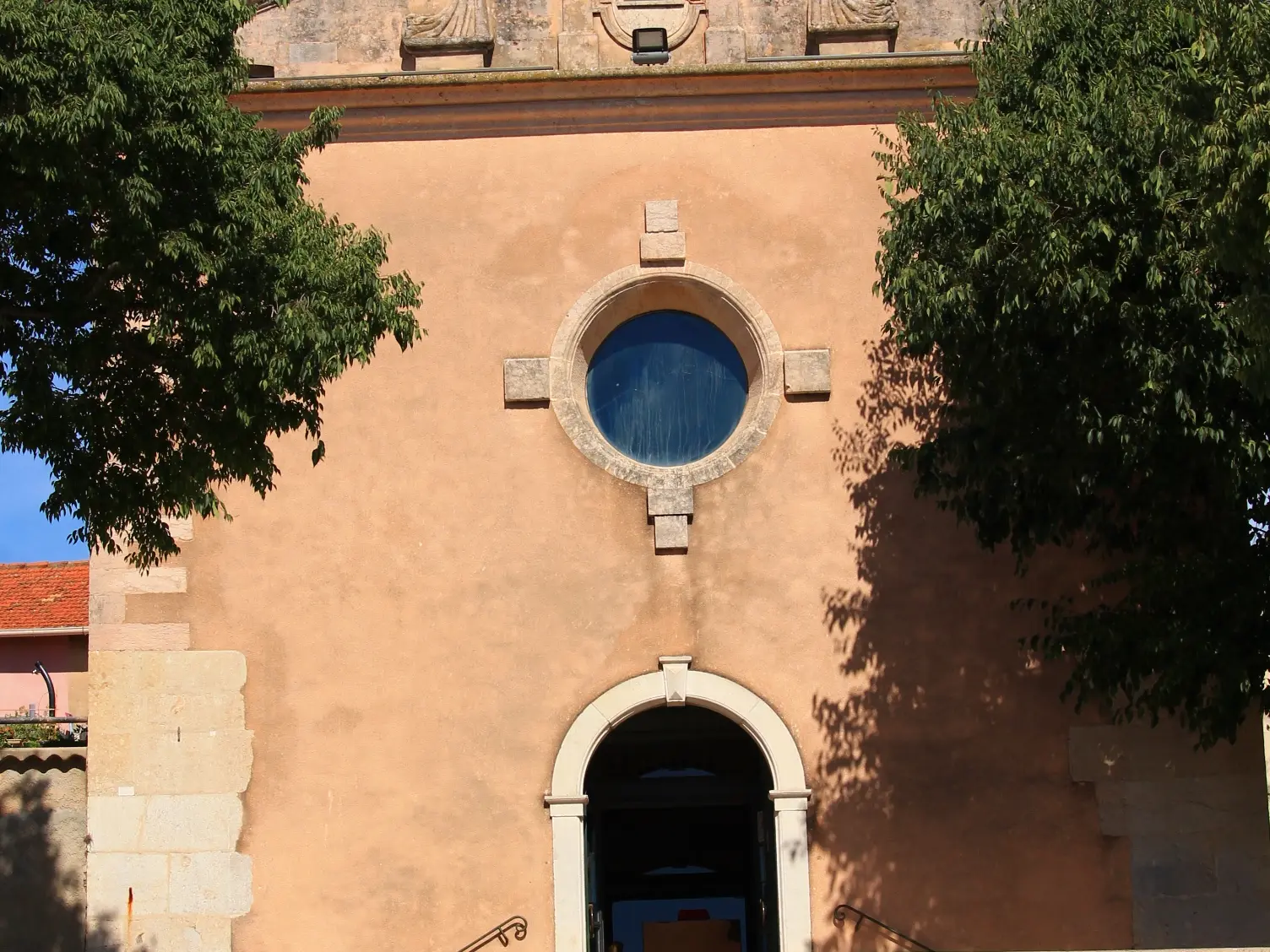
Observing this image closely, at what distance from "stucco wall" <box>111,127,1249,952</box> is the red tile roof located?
1154 centimetres

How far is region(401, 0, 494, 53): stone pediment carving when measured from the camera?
510 inches

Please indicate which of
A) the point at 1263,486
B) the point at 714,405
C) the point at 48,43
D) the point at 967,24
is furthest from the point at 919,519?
the point at 48,43

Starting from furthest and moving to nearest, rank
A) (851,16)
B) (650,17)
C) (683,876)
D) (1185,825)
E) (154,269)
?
1. (683,876)
2. (650,17)
3. (851,16)
4. (1185,825)
5. (154,269)

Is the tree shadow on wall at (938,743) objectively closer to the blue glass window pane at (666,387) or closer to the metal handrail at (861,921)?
the metal handrail at (861,921)

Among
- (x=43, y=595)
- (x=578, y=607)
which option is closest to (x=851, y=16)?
(x=578, y=607)

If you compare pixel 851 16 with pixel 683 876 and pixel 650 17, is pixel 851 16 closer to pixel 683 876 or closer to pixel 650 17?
pixel 650 17

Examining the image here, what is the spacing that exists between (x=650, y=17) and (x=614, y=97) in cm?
77

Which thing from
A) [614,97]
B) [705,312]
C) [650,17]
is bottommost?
[705,312]

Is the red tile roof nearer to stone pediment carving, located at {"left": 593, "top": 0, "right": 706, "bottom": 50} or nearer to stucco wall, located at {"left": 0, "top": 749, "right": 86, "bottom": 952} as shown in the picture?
stucco wall, located at {"left": 0, "top": 749, "right": 86, "bottom": 952}

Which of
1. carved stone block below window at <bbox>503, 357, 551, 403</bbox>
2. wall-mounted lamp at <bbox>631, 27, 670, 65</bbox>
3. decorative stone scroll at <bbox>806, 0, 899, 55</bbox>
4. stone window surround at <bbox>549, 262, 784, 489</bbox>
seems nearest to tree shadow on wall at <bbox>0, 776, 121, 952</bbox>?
carved stone block below window at <bbox>503, 357, 551, 403</bbox>

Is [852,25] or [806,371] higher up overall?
[852,25]

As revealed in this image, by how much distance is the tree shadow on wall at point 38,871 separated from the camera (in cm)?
1236

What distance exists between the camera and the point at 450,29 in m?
13.0

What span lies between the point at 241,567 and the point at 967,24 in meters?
6.66
